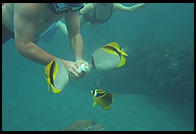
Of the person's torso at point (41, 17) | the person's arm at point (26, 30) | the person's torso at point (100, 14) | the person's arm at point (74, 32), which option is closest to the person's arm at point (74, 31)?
the person's arm at point (74, 32)

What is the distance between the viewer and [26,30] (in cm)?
258

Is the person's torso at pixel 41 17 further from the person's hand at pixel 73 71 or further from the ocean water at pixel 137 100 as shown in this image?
the ocean water at pixel 137 100

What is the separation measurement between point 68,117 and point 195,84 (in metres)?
5.85

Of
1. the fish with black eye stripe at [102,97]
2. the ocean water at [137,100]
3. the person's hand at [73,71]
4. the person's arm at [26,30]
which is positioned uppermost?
the ocean water at [137,100]

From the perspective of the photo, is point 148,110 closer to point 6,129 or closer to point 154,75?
point 154,75

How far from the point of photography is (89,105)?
11555 millimetres

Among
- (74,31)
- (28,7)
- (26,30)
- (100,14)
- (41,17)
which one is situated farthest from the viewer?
(100,14)

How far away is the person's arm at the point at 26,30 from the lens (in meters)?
2.50

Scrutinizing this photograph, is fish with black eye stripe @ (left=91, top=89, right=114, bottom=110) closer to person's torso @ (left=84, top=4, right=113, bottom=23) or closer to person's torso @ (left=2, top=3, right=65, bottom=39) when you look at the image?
person's torso @ (left=2, top=3, right=65, bottom=39)

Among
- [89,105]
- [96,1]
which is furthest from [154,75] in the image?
[96,1]

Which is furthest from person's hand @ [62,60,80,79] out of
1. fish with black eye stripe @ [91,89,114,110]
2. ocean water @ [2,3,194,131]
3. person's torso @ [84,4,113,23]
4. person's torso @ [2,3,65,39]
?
ocean water @ [2,3,194,131]

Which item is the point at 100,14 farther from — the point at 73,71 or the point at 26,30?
the point at 73,71

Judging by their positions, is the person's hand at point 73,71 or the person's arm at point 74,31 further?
the person's arm at point 74,31

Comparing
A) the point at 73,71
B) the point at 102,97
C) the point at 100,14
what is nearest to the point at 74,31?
the point at 73,71
